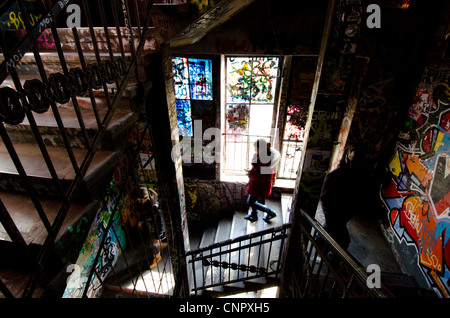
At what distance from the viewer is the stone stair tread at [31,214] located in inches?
54.5

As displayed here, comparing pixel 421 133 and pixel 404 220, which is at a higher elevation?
pixel 421 133

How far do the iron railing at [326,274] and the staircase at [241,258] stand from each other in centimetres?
49

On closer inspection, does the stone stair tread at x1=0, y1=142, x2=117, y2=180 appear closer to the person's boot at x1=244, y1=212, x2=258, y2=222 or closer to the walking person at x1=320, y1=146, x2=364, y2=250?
the walking person at x1=320, y1=146, x2=364, y2=250

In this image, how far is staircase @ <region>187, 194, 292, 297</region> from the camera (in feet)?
14.5

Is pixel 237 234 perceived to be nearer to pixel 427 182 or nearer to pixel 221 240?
pixel 221 240

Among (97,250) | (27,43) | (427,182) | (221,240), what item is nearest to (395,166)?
(427,182)

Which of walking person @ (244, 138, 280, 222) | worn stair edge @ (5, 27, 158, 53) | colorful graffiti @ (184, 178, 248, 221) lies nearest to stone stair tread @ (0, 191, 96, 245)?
worn stair edge @ (5, 27, 158, 53)

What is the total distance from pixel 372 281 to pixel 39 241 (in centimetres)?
254

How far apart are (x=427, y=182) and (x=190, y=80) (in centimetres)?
541

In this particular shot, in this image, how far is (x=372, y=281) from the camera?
1928mm

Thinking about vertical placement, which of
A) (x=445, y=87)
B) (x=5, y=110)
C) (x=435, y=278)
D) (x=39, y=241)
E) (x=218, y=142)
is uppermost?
(x=5, y=110)

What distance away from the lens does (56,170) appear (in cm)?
164
